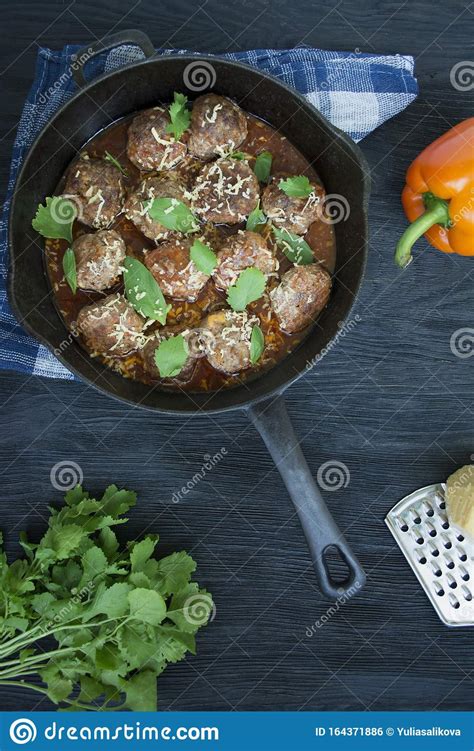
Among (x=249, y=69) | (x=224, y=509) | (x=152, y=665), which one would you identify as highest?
(x=249, y=69)

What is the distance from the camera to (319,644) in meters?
3.30

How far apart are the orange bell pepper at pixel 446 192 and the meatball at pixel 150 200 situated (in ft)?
3.04

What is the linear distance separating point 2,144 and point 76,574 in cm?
185

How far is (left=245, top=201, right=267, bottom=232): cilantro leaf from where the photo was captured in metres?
2.84

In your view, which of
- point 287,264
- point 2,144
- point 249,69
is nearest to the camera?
point 249,69

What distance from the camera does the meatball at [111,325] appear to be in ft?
9.02

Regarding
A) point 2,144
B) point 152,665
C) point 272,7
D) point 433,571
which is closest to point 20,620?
point 152,665

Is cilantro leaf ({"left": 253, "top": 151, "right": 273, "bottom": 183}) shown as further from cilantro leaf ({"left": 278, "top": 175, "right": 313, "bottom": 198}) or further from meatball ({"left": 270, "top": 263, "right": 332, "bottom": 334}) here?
meatball ({"left": 270, "top": 263, "right": 332, "bottom": 334})

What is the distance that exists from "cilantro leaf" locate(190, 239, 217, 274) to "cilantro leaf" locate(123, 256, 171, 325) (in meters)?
0.18

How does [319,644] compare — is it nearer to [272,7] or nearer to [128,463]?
[128,463]

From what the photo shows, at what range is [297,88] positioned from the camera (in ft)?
10.1

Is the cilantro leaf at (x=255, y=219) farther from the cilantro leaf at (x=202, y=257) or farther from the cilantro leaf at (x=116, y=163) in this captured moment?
the cilantro leaf at (x=116, y=163)

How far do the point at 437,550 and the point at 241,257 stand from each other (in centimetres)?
157

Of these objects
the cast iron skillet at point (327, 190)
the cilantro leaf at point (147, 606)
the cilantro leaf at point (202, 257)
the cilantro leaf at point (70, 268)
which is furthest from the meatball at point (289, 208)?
the cilantro leaf at point (147, 606)
